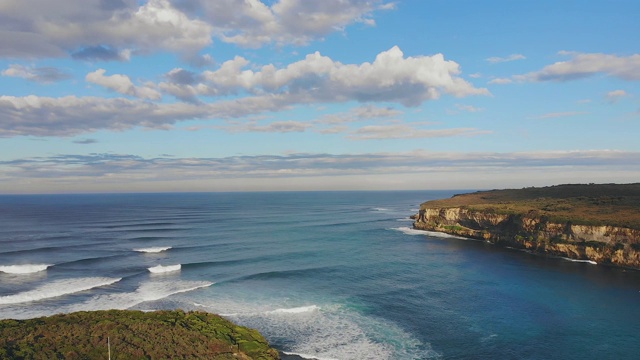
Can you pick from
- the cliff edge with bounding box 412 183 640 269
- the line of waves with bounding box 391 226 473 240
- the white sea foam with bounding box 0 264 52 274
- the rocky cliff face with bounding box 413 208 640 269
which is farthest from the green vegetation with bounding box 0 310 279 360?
the line of waves with bounding box 391 226 473 240

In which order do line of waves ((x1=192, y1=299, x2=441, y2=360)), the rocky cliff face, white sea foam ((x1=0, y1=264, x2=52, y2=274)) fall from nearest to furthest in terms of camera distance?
1. line of waves ((x1=192, y1=299, x2=441, y2=360))
2. white sea foam ((x1=0, y1=264, x2=52, y2=274))
3. the rocky cliff face

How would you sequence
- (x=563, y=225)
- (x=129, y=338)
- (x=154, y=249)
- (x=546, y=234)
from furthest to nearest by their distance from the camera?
(x=154, y=249) → (x=546, y=234) → (x=563, y=225) → (x=129, y=338)

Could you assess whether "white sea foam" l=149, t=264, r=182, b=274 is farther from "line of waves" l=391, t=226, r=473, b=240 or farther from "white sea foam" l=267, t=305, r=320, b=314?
"line of waves" l=391, t=226, r=473, b=240

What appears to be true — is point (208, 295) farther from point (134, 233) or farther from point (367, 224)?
point (367, 224)

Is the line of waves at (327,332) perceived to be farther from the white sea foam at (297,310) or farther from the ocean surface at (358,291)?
the ocean surface at (358,291)

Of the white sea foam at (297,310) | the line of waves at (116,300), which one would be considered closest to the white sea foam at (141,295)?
the line of waves at (116,300)

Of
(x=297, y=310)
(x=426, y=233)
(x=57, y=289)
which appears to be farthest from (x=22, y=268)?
(x=426, y=233)

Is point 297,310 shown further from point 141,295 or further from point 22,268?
point 22,268
